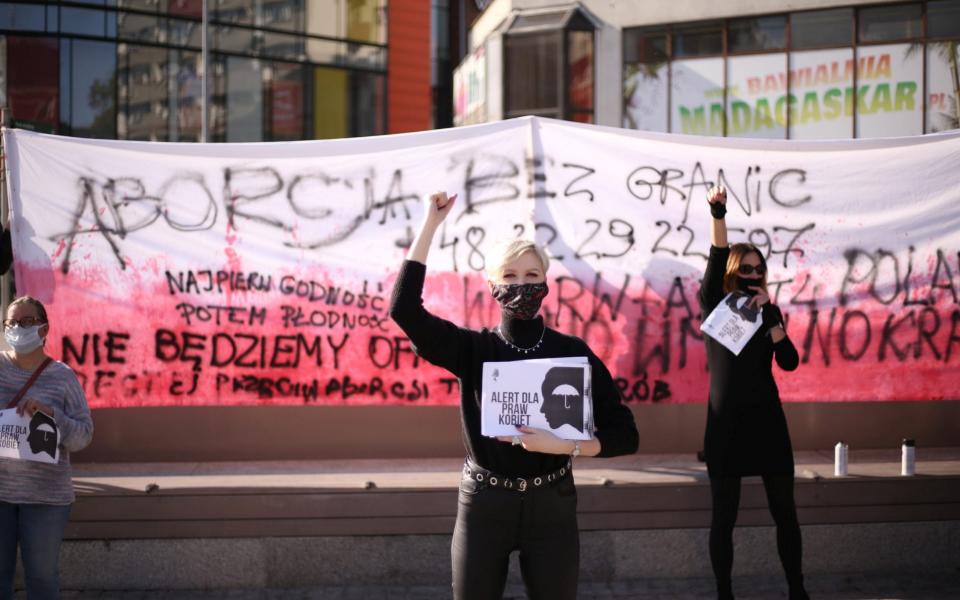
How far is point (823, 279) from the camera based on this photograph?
19.1 feet

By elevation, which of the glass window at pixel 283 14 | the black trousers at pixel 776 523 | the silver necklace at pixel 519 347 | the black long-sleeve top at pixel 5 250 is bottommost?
the black trousers at pixel 776 523

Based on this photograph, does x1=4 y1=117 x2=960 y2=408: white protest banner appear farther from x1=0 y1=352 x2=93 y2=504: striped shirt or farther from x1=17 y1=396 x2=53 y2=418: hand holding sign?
x1=17 y1=396 x2=53 y2=418: hand holding sign

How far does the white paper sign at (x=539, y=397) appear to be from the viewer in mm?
3322

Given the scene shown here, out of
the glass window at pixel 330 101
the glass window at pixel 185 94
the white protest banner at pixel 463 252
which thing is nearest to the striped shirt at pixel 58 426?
the white protest banner at pixel 463 252

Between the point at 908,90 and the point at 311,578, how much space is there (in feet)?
50.4

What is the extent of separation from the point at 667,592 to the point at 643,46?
15286 millimetres

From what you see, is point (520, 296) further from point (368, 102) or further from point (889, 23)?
point (368, 102)

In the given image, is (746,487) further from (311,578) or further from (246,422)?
(246,422)

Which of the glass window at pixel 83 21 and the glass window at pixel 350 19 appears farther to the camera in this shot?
the glass window at pixel 350 19

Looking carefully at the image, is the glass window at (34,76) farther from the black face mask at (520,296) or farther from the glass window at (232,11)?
the black face mask at (520,296)

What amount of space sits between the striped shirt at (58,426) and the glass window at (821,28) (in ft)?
52.9

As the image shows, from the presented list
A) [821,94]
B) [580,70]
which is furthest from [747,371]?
[580,70]

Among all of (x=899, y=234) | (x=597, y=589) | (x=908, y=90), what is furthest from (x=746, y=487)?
(x=908, y=90)

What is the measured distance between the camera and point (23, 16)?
891 inches
